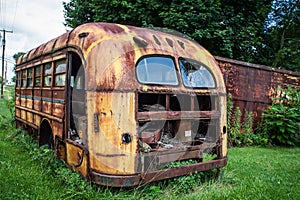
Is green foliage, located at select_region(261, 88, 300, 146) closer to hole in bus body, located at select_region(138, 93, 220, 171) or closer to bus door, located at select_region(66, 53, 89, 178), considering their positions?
hole in bus body, located at select_region(138, 93, 220, 171)

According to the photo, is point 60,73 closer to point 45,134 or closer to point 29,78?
point 45,134

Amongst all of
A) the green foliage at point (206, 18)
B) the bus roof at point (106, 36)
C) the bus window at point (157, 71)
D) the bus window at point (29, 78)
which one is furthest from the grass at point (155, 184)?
the green foliage at point (206, 18)

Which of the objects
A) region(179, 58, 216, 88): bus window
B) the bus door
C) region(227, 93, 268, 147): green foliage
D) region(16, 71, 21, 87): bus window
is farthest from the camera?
region(16, 71, 21, 87): bus window

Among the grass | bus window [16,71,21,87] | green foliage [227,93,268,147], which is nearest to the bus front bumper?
the grass

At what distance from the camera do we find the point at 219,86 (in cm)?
477

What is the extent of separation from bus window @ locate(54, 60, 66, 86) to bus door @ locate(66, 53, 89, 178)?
0.15 metres

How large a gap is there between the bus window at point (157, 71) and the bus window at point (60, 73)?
142cm

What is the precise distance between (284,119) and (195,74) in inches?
199

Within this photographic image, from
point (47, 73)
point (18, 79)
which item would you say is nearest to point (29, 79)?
point (18, 79)

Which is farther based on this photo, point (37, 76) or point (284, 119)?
point (284, 119)

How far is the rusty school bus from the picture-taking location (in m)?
3.52

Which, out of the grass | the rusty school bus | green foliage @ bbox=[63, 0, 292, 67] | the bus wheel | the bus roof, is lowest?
the grass

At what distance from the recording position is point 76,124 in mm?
4547

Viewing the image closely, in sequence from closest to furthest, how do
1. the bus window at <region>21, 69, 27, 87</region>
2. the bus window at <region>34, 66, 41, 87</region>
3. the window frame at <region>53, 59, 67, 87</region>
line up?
the window frame at <region>53, 59, 67, 87</region> → the bus window at <region>34, 66, 41, 87</region> → the bus window at <region>21, 69, 27, 87</region>
